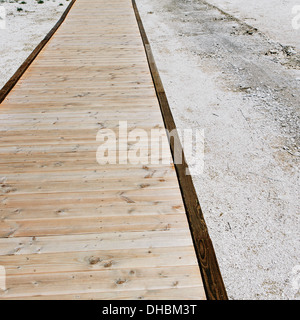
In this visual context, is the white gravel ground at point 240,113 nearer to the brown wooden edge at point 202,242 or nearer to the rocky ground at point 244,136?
the rocky ground at point 244,136

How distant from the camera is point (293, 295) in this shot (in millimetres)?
3229

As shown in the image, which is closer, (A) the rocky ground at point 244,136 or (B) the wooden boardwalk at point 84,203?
(B) the wooden boardwalk at point 84,203

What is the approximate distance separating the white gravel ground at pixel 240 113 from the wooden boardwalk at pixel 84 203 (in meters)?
1.08

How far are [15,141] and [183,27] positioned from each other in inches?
369

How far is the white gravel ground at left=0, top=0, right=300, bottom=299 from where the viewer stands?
3650 mm

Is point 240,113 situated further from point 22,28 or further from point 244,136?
point 22,28

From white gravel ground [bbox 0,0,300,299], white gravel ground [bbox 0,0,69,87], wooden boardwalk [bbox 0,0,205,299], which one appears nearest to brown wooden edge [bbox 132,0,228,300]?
wooden boardwalk [bbox 0,0,205,299]

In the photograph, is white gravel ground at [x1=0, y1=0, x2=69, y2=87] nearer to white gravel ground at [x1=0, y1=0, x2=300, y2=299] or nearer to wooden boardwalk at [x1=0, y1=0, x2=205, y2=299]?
white gravel ground at [x1=0, y1=0, x2=300, y2=299]

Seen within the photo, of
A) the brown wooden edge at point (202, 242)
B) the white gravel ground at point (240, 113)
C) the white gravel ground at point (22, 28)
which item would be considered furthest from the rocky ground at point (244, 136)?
the white gravel ground at point (22, 28)

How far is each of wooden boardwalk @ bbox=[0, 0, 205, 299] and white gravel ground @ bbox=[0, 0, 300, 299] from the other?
108cm

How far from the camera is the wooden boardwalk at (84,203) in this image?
100 inches

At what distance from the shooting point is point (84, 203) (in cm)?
323
